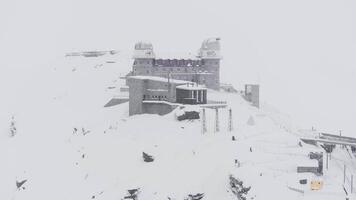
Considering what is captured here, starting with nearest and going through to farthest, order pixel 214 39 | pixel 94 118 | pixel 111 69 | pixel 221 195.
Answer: pixel 221 195, pixel 94 118, pixel 214 39, pixel 111 69

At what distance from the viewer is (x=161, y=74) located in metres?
98.9

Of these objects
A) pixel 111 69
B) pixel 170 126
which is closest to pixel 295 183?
pixel 170 126

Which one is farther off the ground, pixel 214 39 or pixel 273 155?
pixel 214 39

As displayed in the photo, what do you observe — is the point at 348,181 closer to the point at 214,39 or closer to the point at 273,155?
the point at 273,155

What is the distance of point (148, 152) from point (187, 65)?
112ft

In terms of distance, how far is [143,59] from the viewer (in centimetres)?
9725

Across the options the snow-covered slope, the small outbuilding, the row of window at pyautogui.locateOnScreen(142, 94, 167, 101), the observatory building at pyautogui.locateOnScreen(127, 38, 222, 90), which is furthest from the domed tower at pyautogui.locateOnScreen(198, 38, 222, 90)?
the row of window at pyautogui.locateOnScreen(142, 94, 167, 101)

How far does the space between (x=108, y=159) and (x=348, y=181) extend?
105 feet

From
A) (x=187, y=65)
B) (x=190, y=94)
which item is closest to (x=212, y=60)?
(x=187, y=65)

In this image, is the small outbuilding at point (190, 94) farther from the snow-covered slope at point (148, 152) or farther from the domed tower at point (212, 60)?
the domed tower at point (212, 60)

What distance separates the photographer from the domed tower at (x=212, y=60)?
9869cm

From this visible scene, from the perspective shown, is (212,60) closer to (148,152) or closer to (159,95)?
(159,95)

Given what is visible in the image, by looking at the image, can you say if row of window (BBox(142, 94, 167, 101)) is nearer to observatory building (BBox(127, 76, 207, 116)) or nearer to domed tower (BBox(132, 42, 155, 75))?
observatory building (BBox(127, 76, 207, 116))

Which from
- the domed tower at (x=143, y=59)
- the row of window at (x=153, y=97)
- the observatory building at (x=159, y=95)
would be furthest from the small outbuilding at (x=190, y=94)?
the domed tower at (x=143, y=59)
